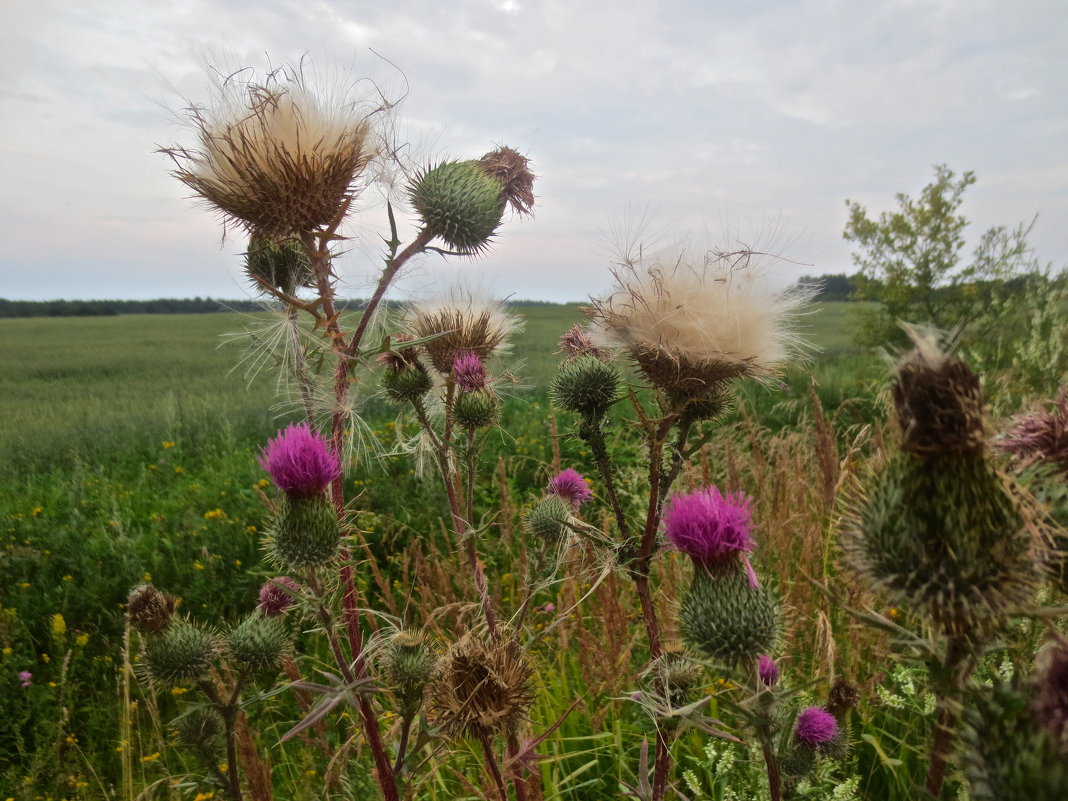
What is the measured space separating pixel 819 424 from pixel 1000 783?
4328 mm

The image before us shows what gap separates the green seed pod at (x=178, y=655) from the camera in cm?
194

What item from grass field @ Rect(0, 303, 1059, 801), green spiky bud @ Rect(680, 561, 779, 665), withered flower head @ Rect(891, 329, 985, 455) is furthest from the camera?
grass field @ Rect(0, 303, 1059, 801)

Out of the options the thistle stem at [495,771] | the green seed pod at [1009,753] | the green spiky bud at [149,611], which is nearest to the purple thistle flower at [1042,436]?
the green seed pod at [1009,753]

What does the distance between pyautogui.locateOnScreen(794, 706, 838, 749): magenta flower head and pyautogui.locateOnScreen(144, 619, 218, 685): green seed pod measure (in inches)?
72.2

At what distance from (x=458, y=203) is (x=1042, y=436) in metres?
1.77

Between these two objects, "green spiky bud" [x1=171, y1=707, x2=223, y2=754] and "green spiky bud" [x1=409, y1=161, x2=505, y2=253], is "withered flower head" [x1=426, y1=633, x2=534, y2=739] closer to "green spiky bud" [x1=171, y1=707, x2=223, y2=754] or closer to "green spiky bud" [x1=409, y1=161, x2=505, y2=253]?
"green spiky bud" [x1=171, y1=707, x2=223, y2=754]

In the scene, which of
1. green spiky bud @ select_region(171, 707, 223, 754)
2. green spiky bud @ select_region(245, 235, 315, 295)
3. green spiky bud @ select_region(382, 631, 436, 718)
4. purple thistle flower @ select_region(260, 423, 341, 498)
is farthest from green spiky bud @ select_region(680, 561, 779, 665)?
green spiky bud @ select_region(245, 235, 315, 295)

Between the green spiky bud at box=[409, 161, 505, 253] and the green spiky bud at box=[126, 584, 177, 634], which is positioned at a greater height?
the green spiky bud at box=[409, 161, 505, 253]

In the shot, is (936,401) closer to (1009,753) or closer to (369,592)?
(1009,753)

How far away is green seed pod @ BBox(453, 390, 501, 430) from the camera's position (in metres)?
2.46

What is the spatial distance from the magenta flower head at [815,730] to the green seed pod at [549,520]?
1.02 meters

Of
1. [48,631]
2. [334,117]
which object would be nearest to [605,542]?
[334,117]

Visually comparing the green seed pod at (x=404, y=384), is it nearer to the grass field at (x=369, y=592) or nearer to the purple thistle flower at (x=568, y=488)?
the grass field at (x=369, y=592)

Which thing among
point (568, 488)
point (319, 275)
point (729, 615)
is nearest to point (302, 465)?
point (319, 275)
